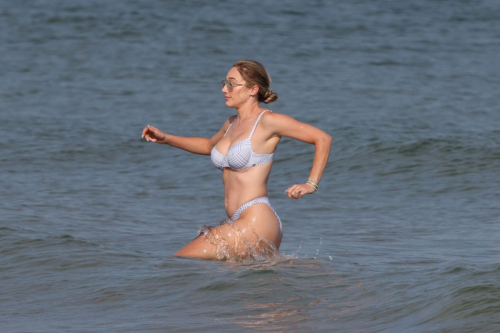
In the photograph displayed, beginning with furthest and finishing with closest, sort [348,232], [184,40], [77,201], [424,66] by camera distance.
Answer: [184,40]
[424,66]
[77,201]
[348,232]

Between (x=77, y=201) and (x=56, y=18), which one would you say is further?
(x=56, y=18)

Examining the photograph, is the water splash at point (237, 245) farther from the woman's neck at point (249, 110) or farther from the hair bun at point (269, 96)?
the hair bun at point (269, 96)

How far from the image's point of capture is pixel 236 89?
6371 millimetres

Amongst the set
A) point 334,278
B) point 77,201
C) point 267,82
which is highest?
point 267,82

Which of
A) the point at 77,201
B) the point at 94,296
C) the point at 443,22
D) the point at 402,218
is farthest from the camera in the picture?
the point at 443,22

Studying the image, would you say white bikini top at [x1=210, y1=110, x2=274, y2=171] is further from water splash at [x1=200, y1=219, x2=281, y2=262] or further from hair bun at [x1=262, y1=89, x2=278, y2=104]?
water splash at [x1=200, y1=219, x2=281, y2=262]

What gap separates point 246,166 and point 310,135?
0.54 m

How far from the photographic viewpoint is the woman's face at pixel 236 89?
6359mm

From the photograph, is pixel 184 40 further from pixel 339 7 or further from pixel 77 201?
pixel 77 201

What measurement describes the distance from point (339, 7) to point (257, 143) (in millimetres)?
20640

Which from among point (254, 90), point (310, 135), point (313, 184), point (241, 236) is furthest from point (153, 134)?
point (313, 184)

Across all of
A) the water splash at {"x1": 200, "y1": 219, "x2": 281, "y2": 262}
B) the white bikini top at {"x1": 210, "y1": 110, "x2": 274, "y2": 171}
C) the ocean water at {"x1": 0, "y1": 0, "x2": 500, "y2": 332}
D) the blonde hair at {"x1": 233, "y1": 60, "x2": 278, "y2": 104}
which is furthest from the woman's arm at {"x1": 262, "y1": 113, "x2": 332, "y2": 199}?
the ocean water at {"x1": 0, "y1": 0, "x2": 500, "y2": 332}

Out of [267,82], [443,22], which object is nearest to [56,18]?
[443,22]

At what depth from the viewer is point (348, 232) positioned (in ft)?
27.4
